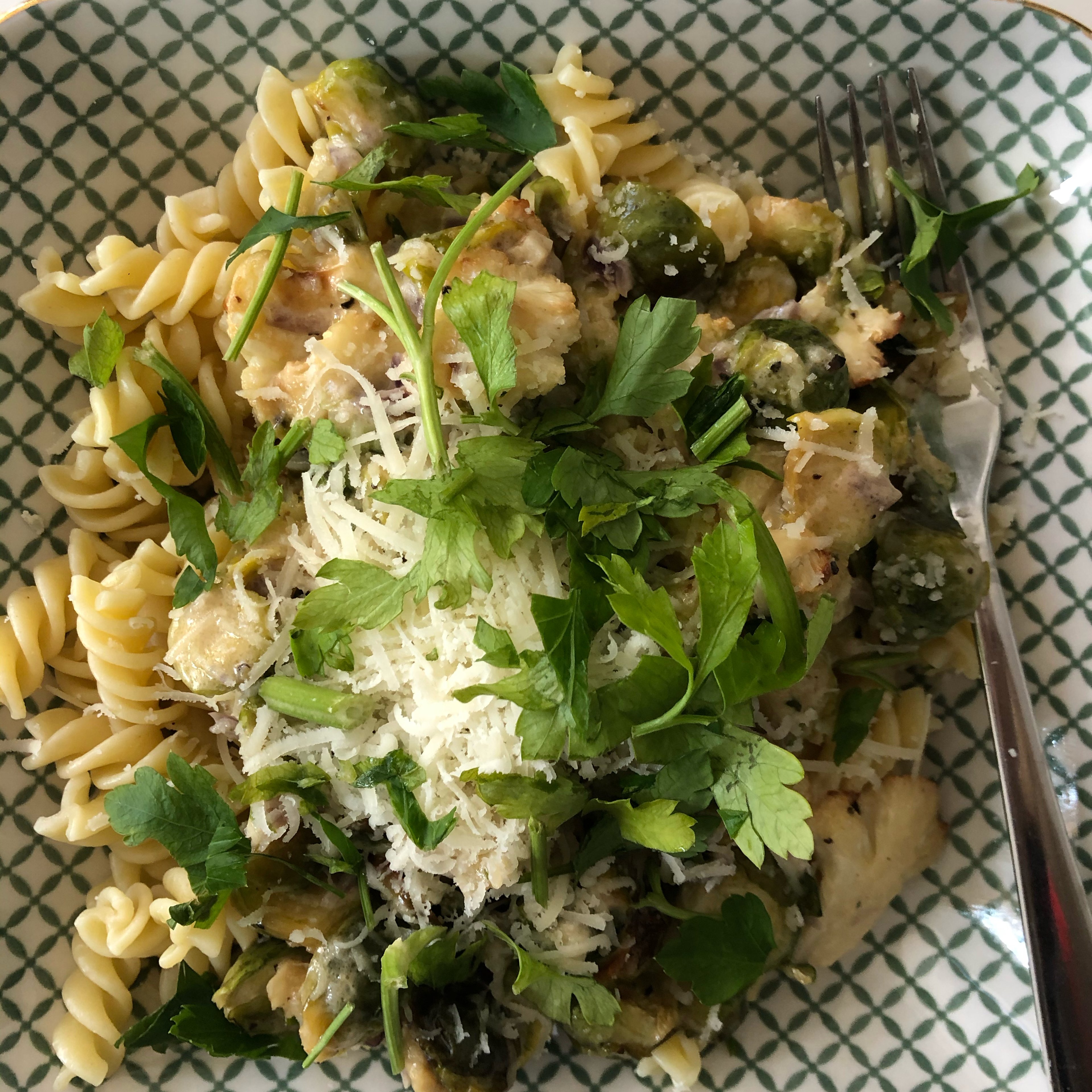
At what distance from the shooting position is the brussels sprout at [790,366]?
296cm

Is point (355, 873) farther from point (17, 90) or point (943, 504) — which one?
point (17, 90)

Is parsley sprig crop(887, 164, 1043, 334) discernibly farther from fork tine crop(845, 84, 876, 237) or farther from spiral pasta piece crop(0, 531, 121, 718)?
spiral pasta piece crop(0, 531, 121, 718)

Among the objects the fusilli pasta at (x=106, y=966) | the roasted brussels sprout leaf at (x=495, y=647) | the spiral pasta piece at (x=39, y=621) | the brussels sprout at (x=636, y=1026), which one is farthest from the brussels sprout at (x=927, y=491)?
the fusilli pasta at (x=106, y=966)

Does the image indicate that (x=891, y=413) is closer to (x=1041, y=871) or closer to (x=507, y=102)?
(x=1041, y=871)

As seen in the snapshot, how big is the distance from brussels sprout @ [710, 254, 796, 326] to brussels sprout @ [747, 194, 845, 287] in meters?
0.04

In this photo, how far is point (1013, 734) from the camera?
127 inches

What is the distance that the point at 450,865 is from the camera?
270cm

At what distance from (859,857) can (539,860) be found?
4.09 feet

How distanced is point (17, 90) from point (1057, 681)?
13.8 ft

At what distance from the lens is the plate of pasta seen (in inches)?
104

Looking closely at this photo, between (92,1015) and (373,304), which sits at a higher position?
(373,304)

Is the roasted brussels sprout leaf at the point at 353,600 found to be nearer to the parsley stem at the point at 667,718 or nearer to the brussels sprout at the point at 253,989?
the parsley stem at the point at 667,718

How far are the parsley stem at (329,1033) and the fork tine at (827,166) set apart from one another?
3267 mm

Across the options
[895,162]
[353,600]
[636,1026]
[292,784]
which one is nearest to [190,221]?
[353,600]
